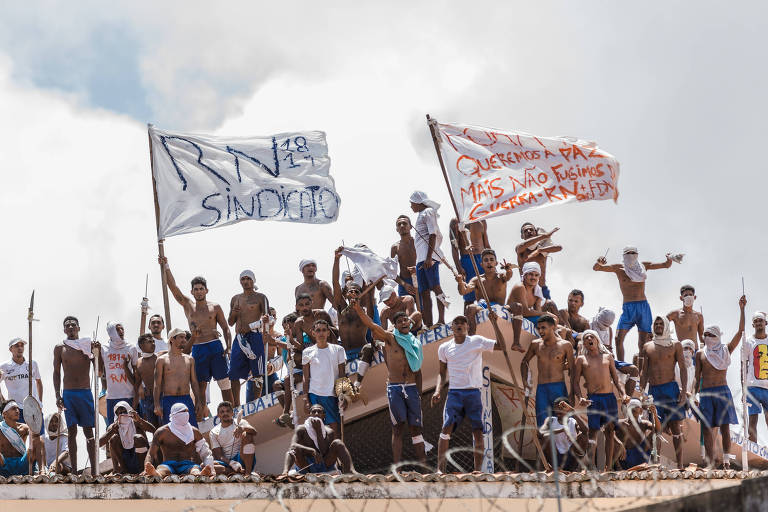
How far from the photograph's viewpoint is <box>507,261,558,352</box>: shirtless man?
1867cm

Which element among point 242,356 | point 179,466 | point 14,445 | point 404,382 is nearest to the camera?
point 179,466

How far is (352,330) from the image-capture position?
19062 millimetres

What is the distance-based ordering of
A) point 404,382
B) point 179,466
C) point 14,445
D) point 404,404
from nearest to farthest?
point 179,466, point 404,404, point 404,382, point 14,445

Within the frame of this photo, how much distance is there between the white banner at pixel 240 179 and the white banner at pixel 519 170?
10.9ft

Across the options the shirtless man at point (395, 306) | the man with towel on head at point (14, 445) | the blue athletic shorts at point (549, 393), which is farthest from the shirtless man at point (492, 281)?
the man with towel on head at point (14, 445)

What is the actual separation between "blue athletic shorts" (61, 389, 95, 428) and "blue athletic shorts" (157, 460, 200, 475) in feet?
8.75

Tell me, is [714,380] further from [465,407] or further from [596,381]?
[465,407]

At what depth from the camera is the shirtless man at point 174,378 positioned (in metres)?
17.6

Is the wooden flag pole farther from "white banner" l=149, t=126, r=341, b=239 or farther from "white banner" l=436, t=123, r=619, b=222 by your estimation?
"white banner" l=436, t=123, r=619, b=222

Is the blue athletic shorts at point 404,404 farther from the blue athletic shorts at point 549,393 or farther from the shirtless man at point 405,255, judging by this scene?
the shirtless man at point 405,255

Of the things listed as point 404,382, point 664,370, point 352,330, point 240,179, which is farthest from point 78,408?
point 664,370

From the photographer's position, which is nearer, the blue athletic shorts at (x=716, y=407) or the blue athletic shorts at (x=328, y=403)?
the blue athletic shorts at (x=328, y=403)

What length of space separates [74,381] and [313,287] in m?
3.57

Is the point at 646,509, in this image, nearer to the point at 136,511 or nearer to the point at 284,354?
the point at 136,511
